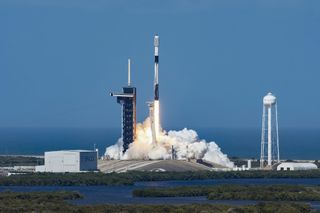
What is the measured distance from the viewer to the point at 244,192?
4956 inches

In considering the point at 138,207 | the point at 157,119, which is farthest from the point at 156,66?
the point at 138,207

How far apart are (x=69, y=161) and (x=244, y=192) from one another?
3790 cm

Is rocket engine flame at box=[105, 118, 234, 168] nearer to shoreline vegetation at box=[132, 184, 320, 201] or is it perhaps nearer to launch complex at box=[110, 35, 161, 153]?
launch complex at box=[110, 35, 161, 153]

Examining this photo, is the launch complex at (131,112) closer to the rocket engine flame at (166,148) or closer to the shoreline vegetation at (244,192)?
the rocket engine flame at (166,148)

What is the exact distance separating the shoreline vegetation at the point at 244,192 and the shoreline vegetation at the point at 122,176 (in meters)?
14.8

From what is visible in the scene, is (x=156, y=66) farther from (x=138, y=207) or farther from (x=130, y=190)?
(x=138, y=207)

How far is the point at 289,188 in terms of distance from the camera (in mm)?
128750

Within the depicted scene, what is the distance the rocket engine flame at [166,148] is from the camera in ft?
555

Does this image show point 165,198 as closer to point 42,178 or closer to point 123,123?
point 42,178

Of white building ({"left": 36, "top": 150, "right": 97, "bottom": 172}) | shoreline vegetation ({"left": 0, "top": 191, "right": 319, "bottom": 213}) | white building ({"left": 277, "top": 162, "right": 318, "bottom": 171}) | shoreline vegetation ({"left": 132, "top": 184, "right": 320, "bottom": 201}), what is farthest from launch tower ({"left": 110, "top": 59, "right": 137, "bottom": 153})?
shoreline vegetation ({"left": 0, "top": 191, "right": 319, "bottom": 213})

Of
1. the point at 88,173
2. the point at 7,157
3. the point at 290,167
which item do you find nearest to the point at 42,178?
the point at 88,173

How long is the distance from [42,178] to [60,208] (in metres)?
41.6

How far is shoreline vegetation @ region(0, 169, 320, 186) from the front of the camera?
14338 centimetres

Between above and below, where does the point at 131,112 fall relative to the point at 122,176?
above
